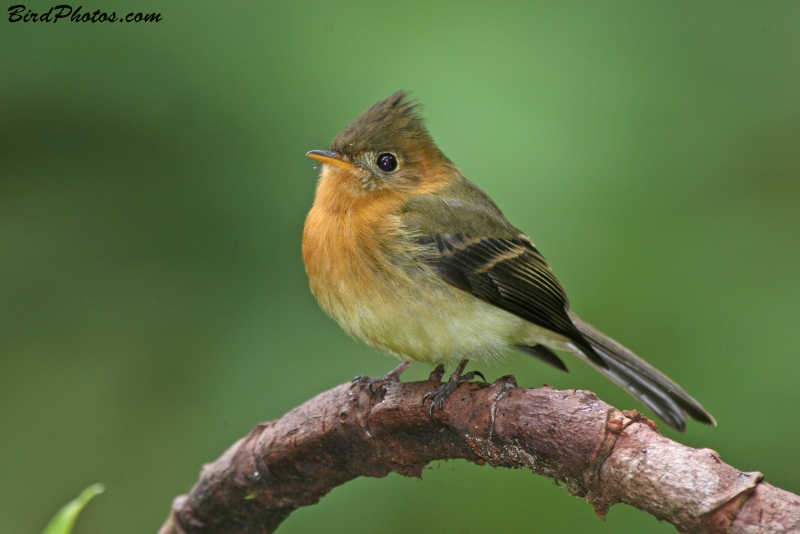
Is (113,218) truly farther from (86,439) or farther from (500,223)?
(500,223)

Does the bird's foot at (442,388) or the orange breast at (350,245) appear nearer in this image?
the bird's foot at (442,388)

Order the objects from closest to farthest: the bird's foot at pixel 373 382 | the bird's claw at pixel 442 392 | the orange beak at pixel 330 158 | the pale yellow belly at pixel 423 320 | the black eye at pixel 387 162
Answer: the bird's claw at pixel 442 392 < the bird's foot at pixel 373 382 < the pale yellow belly at pixel 423 320 < the orange beak at pixel 330 158 < the black eye at pixel 387 162

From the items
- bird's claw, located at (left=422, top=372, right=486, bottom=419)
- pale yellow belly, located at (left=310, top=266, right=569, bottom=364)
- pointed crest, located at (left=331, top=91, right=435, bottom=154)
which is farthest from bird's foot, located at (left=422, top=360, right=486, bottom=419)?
pointed crest, located at (left=331, top=91, right=435, bottom=154)

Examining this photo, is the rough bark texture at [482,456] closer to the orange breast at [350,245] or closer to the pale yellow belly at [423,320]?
the pale yellow belly at [423,320]

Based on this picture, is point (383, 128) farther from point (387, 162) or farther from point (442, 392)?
point (442, 392)

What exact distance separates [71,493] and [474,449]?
3125 mm

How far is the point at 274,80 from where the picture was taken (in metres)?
4.75

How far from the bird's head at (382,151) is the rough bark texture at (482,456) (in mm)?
1022

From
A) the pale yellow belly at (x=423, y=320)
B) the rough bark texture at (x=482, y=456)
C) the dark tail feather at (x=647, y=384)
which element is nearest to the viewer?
the rough bark texture at (x=482, y=456)

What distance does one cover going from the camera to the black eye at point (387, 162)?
12.8 ft

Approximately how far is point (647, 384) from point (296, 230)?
6.60 feet

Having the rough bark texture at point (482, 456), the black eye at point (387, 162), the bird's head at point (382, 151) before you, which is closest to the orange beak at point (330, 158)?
the bird's head at point (382, 151)

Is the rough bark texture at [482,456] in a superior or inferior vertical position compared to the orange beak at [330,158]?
inferior

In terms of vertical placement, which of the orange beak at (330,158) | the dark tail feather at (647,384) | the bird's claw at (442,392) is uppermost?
the orange beak at (330,158)
